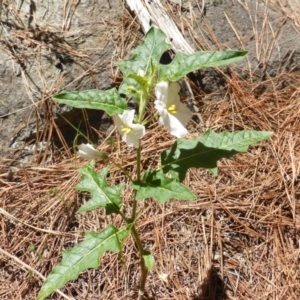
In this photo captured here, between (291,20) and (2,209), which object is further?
(291,20)

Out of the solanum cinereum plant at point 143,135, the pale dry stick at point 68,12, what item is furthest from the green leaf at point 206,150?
the pale dry stick at point 68,12

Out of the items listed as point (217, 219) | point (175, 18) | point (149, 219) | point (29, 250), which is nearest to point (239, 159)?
point (217, 219)

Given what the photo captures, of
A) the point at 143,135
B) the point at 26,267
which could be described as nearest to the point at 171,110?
the point at 143,135

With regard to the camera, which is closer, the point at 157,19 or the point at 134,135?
the point at 134,135

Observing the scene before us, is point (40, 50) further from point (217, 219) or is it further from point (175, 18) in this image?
point (217, 219)

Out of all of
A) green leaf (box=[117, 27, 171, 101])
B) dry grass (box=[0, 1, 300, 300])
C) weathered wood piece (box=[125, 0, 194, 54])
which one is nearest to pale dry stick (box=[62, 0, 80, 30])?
weathered wood piece (box=[125, 0, 194, 54])

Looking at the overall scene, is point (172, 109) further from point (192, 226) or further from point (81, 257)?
point (192, 226)

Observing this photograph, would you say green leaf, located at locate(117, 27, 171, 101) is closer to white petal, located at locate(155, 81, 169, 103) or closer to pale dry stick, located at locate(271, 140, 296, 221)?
white petal, located at locate(155, 81, 169, 103)

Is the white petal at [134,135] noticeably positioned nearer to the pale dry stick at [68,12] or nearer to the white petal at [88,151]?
the white petal at [88,151]
